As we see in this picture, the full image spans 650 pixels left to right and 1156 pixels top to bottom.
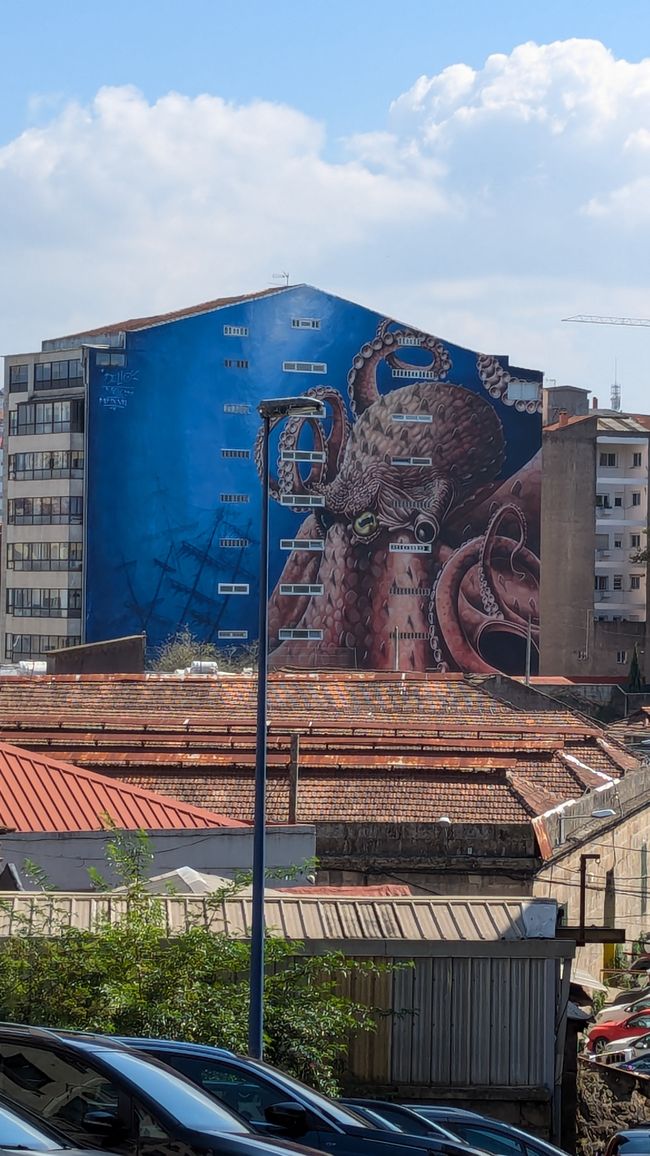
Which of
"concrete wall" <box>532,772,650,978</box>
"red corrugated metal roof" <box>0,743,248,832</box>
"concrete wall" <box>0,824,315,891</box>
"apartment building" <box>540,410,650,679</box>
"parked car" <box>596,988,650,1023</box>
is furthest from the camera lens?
"apartment building" <box>540,410,650,679</box>

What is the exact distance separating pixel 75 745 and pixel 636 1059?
16084mm

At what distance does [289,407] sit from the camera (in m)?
14.8

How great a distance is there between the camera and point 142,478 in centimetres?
8781

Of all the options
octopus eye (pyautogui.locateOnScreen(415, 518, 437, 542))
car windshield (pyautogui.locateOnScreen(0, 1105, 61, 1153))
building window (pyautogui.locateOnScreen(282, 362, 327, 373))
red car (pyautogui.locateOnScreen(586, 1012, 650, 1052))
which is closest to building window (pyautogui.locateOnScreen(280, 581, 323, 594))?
octopus eye (pyautogui.locateOnScreen(415, 518, 437, 542))

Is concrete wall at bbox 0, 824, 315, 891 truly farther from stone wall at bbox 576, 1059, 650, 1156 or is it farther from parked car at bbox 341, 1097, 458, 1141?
parked car at bbox 341, 1097, 458, 1141

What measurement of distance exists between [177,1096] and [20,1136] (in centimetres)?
145

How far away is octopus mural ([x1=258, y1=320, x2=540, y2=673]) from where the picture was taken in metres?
91.3

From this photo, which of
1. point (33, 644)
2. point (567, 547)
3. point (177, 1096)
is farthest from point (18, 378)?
point (177, 1096)

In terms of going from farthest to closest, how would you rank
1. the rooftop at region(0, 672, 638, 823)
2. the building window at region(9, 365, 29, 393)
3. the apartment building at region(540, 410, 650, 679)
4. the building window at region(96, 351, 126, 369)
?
the apartment building at region(540, 410, 650, 679) < the building window at region(9, 365, 29, 393) < the building window at region(96, 351, 126, 369) < the rooftop at region(0, 672, 638, 823)

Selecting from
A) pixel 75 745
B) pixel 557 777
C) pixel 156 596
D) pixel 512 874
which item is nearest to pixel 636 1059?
pixel 512 874

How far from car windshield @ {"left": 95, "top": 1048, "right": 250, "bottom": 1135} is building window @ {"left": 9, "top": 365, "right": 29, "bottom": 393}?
8393 centimetres

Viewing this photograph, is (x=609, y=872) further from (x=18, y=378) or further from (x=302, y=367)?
(x=18, y=378)

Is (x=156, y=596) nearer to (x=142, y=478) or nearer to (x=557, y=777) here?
(x=142, y=478)

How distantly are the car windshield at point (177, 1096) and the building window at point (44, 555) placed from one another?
79.1 m
